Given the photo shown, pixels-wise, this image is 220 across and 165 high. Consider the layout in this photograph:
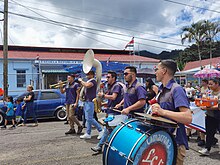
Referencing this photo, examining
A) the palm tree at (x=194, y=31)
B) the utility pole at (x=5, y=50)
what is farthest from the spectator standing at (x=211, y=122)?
the palm tree at (x=194, y=31)

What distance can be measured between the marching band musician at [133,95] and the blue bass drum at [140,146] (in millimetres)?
1031

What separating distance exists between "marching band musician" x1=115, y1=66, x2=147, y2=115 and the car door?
6476mm

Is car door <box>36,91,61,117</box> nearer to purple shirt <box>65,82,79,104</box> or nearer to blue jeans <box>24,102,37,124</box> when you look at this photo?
blue jeans <box>24,102,37,124</box>

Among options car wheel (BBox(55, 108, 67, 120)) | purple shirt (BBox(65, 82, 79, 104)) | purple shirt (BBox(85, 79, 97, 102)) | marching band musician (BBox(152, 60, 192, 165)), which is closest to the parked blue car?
car wheel (BBox(55, 108, 67, 120))

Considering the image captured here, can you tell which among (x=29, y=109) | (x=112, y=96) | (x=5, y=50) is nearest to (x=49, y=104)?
(x=29, y=109)

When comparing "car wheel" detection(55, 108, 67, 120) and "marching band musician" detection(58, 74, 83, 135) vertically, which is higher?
"marching band musician" detection(58, 74, 83, 135)

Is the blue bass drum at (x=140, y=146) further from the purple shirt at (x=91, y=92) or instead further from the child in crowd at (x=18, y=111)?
the child in crowd at (x=18, y=111)

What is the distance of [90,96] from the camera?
5.50 m

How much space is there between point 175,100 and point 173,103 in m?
0.06

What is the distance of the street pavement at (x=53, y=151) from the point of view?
14.1ft

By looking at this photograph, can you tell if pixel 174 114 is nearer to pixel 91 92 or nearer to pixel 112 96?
pixel 112 96

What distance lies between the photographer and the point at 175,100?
2.20m

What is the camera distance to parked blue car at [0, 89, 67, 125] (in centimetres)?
932

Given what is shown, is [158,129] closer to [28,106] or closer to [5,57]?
[28,106]
